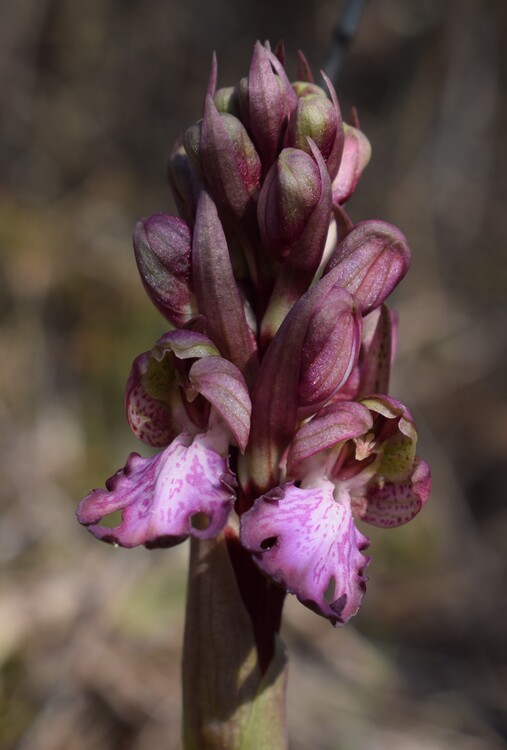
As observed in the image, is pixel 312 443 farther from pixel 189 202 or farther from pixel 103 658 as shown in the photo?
pixel 103 658

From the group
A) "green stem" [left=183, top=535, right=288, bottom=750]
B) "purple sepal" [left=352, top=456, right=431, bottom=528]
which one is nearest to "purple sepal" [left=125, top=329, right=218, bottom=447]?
"green stem" [left=183, top=535, right=288, bottom=750]

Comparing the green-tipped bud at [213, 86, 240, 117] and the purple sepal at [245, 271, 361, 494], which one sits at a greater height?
the green-tipped bud at [213, 86, 240, 117]

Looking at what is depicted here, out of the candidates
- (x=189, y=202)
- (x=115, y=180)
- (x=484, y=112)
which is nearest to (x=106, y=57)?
(x=115, y=180)

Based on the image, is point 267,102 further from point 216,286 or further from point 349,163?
point 216,286

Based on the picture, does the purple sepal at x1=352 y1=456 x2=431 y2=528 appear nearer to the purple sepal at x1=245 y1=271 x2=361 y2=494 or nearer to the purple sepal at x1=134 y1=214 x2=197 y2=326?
the purple sepal at x1=245 y1=271 x2=361 y2=494

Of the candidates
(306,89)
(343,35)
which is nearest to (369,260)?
(306,89)

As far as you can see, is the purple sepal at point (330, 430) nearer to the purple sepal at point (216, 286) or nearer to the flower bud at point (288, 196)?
the purple sepal at point (216, 286)
